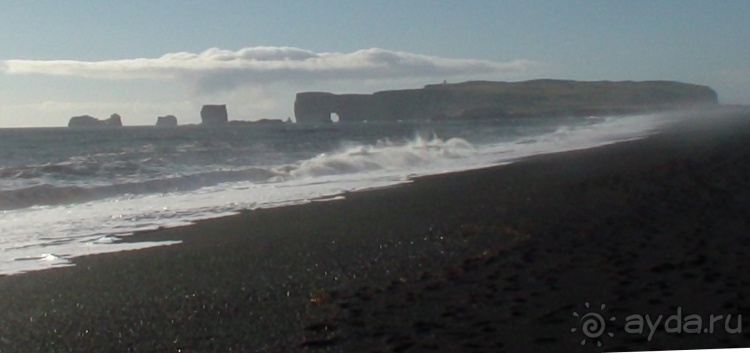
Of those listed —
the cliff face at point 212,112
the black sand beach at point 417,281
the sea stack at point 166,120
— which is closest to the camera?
the black sand beach at point 417,281

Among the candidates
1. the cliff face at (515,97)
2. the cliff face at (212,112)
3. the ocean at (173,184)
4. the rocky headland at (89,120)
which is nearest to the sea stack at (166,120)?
the cliff face at (212,112)

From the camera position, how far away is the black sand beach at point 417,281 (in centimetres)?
367

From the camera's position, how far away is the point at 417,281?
4562 millimetres

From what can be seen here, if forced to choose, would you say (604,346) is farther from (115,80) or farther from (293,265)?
(115,80)

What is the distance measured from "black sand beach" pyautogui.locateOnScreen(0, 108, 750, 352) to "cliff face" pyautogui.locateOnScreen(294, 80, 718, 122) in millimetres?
950

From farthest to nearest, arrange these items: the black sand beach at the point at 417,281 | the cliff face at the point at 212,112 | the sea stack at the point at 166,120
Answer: the cliff face at the point at 212,112
the sea stack at the point at 166,120
the black sand beach at the point at 417,281

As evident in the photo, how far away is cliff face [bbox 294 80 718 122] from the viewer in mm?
7106

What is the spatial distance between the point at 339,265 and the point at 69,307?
1615 millimetres

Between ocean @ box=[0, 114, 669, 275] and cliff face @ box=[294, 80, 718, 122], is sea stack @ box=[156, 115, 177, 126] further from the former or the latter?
cliff face @ box=[294, 80, 718, 122]

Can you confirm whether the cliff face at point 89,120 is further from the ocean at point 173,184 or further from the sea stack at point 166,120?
the ocean at point 173,184

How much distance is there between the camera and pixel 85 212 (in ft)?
29.5

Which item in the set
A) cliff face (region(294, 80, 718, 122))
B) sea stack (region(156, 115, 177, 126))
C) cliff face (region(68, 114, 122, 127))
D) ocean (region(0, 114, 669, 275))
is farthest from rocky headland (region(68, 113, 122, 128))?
cliff face (region(294, 80, 718, 122))

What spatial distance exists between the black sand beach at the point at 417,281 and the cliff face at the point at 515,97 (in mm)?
950

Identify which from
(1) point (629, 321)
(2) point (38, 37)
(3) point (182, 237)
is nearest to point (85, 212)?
(3) point (182, 237)
